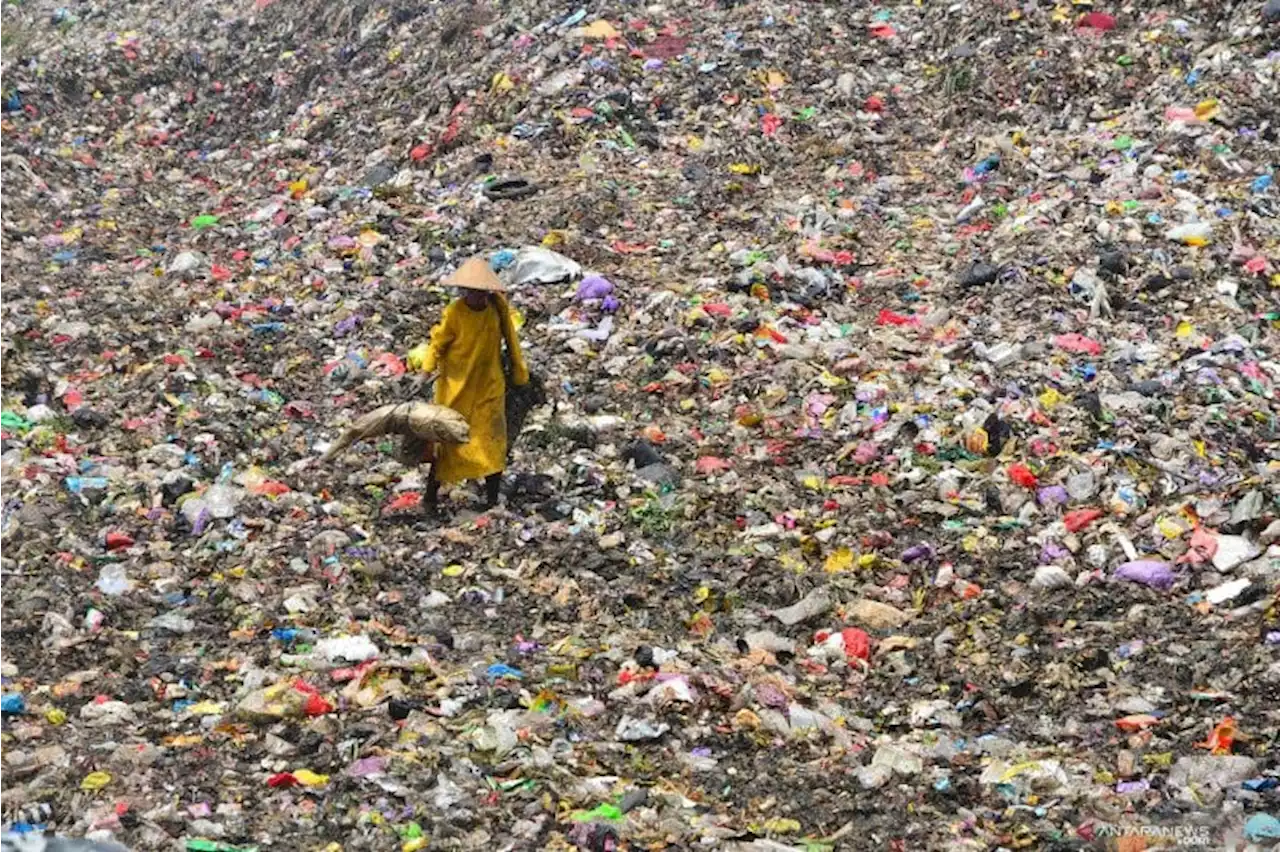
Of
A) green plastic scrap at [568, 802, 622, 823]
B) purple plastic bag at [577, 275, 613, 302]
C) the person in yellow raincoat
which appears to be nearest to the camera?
green plastic scrap at [568, 802, 622, 823]

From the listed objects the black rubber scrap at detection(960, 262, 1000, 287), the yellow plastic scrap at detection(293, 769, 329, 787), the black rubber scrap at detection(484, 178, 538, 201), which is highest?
the yellow plastic scrap at detection(293, 769, 329, 787)

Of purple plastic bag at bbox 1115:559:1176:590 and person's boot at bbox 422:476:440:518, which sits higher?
person's boot at bbox 422:476:440:518

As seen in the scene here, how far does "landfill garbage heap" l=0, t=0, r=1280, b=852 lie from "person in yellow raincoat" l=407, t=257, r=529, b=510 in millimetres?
256

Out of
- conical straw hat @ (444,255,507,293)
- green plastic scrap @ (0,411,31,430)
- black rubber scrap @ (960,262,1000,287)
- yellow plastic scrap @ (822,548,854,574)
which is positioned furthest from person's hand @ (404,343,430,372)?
black rubber scrap @ (960,262,1000,287)

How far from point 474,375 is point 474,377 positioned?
11mm

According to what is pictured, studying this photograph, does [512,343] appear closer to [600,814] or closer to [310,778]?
[310,778]

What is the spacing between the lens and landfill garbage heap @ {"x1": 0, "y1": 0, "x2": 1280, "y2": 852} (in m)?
4.02

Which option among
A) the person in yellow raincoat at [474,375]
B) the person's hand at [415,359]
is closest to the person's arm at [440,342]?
the person in yellow raincoat at [474,375]

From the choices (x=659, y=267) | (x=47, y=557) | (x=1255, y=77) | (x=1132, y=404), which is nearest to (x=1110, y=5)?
(x=1255, y=77)

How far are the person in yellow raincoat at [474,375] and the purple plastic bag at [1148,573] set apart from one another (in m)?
2.53

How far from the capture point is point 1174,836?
3566mm

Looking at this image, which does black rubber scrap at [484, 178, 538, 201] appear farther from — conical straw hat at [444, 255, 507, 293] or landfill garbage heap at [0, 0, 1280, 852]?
conical straw hat at [444, 255, 507, 293]

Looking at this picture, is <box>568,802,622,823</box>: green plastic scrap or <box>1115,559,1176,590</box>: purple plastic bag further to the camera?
<box>1115,559,1176,590</box>: purple plastic bag

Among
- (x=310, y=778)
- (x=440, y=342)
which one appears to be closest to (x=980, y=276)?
(x=440, y=342)
